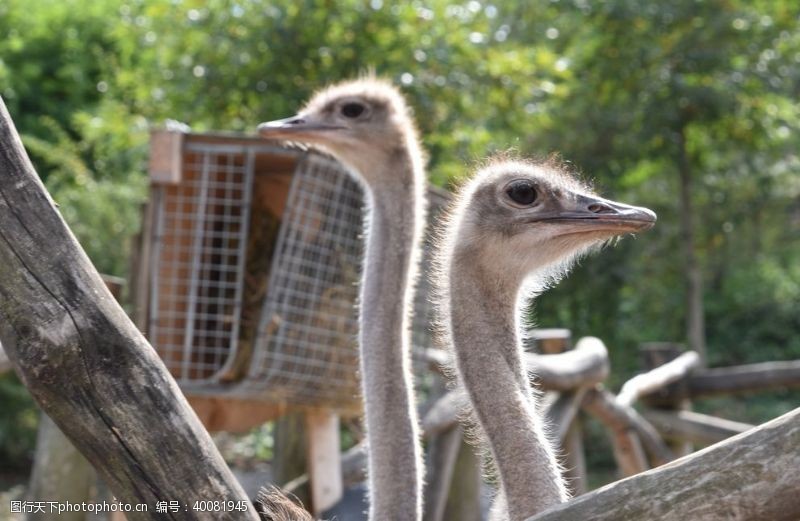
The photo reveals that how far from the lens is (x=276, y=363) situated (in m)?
4.36

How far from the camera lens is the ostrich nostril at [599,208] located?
112 inches

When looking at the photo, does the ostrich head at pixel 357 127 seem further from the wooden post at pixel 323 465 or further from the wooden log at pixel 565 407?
the wooden log at pixel 565 407

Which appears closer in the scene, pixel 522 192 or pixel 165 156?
pixel 522 192

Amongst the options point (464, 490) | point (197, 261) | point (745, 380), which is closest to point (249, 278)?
point (197, 261)

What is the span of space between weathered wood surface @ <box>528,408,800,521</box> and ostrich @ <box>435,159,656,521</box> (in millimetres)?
773

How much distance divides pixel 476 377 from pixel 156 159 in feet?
6.80

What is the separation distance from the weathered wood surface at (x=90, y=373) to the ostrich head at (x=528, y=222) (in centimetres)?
115

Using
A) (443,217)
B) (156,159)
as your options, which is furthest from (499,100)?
(443,217)

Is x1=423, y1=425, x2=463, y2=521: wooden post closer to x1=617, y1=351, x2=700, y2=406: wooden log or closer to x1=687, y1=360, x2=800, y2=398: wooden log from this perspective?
x1=617, y1=351, x2=700, y2=406: wooden log

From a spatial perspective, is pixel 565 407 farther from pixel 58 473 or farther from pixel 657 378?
pixel 58 473

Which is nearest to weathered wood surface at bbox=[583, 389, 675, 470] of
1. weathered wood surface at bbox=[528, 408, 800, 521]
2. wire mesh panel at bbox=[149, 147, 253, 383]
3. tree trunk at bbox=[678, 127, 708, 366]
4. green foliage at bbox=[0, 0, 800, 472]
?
green foliage at bbox=[0, 0, 800, 472]

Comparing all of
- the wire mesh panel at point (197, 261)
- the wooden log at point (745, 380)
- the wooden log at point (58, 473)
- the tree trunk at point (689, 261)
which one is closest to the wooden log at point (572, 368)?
the wire mesh panel at point (197, 261)

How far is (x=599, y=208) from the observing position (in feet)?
9.37

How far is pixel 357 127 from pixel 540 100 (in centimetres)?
397
